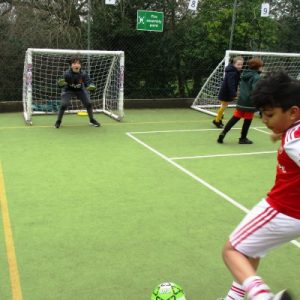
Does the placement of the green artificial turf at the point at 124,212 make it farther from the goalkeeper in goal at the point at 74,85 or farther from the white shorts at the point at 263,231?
the white shorts at the point at 263,231

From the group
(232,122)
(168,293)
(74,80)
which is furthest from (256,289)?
(74,80)

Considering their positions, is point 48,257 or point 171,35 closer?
point 48,257

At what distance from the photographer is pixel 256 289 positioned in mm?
1968

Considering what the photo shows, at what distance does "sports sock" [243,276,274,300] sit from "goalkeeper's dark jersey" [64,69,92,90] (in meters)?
7.28

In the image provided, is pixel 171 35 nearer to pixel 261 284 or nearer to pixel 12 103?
pixel 12 103

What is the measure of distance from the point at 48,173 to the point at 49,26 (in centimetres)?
710

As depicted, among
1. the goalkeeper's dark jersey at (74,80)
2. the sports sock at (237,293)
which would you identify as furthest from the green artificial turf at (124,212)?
the goalkeeper's dark jersey at (74,80)

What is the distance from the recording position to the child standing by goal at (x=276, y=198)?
6.92 feet

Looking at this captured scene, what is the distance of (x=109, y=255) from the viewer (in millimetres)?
3572

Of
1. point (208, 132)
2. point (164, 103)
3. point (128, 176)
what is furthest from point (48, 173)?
point (164, 103)

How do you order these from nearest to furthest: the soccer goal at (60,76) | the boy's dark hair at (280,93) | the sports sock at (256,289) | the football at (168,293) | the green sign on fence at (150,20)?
the sports sock at (256,289) < the boy's dark hair at (280,93) < the football at (168,293) < the soccer goal at (60,76) < the green sign on fence at (150,20)

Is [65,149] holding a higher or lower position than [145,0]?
lower

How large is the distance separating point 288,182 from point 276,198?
0.10 m

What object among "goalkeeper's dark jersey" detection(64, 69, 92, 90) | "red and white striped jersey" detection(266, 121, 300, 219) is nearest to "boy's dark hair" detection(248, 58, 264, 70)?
"goalkeeper's dark jersey" detection(64, 69, 92, 90)
